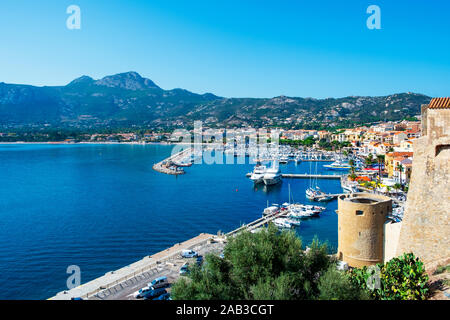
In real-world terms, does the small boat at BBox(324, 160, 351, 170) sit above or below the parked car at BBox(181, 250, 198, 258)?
above

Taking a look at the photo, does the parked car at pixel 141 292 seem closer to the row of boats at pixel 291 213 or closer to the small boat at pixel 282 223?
the small boat at pixel 282 223

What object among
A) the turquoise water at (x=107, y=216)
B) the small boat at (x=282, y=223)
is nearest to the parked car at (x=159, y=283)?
the turquoise water at (x=107, y=216)

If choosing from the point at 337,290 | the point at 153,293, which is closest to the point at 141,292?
the point at 153,293

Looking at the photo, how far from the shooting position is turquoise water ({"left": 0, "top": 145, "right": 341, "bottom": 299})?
602 inches

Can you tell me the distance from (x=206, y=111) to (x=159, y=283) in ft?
521

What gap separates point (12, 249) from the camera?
57.1ft

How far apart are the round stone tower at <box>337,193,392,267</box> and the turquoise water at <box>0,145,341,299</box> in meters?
8.83

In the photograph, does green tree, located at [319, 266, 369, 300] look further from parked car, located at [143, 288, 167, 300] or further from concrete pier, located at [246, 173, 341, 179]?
concrete pier, located at [246, 173, 341, 179]

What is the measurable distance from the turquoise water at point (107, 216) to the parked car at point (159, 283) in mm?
4048

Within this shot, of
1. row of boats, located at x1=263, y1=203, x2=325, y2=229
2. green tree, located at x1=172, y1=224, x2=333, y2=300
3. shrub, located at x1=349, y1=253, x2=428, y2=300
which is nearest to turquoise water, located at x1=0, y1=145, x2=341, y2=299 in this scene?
row of boats, located at x1=263, y1=203, x2=325, y2=229

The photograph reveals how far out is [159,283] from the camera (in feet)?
36.4

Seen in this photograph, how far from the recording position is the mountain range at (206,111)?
119438 millimetres

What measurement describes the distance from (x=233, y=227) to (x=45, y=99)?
20415 cm

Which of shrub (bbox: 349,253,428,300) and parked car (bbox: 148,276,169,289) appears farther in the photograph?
parked car (bbox: 148,276,169,289)
